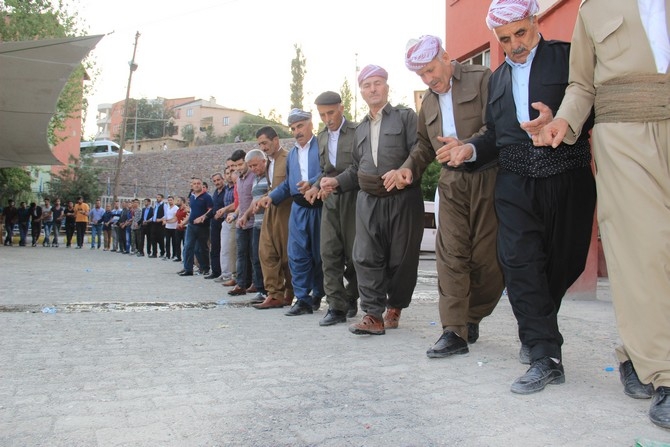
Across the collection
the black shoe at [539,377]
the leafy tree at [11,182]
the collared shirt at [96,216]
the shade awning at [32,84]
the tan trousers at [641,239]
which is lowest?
the black shoe at [539,377]

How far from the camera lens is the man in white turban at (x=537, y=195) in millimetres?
3234

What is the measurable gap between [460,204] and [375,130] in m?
1.28

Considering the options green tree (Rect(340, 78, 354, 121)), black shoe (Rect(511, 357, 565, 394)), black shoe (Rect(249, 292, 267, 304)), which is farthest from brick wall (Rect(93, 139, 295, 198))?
black shoe (Rect(511, 357, 565, 394))

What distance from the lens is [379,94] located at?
16.0 ft

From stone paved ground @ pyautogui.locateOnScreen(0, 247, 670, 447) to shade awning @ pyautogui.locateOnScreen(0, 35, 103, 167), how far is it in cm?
913

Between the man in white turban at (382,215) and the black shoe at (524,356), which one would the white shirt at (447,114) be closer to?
the man in white turban at (382,215)

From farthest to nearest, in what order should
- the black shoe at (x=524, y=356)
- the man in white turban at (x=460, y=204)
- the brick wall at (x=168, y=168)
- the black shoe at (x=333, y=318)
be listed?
1. the brick wall at (x=168, y=168)
2. the black shoe at (x=333, y=318)
3. the man in white turban at (x=460, y=204)
4. the black shoe at (x=524, y=356)

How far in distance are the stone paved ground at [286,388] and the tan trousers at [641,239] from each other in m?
0.31

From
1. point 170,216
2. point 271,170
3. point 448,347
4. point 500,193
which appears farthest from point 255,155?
point 170,216

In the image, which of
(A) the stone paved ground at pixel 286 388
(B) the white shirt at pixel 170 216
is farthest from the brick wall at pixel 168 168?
(A) the stone paved ground at pixel 286 388

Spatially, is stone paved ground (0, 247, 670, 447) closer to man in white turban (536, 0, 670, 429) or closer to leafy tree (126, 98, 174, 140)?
man in white turban (536, 0, 670, 429)

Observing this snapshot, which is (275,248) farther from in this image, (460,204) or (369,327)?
(460,204)

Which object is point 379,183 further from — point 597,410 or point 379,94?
point 597,410

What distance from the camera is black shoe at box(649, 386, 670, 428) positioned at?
8.00 ft
